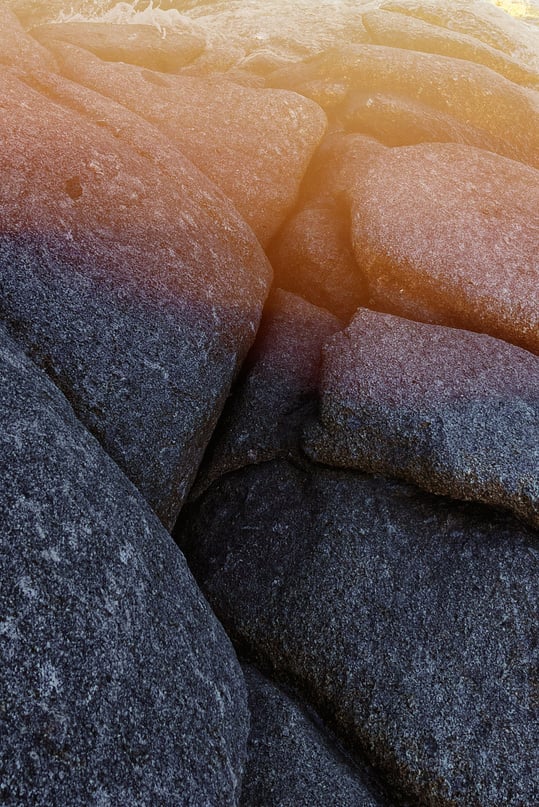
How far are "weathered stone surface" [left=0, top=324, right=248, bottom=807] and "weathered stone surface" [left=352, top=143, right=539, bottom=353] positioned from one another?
6691mm

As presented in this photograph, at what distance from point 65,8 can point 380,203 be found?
1437 centimetres

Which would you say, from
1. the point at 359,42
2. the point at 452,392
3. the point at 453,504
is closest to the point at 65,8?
the point at 359,42

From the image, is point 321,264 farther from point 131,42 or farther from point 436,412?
point 131,42

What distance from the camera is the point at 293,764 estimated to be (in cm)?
646

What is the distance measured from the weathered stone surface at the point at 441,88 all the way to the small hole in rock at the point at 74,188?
30.1ft

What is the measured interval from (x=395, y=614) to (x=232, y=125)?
36.3 feet

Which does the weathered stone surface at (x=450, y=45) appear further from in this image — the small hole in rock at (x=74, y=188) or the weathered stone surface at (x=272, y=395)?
the small hole in rock at (x=74, y=188)

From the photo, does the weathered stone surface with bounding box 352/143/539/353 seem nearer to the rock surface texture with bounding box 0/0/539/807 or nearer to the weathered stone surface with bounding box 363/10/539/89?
the rock surface texture with bounding box 0/0/539/807

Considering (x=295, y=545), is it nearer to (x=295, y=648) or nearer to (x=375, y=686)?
(x=295, y=648)

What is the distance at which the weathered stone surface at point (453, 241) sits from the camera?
10.1 metres

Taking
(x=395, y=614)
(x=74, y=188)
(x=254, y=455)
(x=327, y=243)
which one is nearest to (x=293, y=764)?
(x=395, y=614)

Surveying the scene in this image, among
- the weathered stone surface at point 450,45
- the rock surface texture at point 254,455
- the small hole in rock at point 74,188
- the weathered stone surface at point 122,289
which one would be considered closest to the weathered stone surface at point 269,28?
the weathered stone surface at point 450,45

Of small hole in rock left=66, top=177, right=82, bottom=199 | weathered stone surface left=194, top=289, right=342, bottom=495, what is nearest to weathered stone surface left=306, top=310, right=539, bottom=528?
weathered stone surface left=194, top=289, right=342, bottom=495

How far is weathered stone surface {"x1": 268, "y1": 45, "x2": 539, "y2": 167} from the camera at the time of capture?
1529 centimetres
